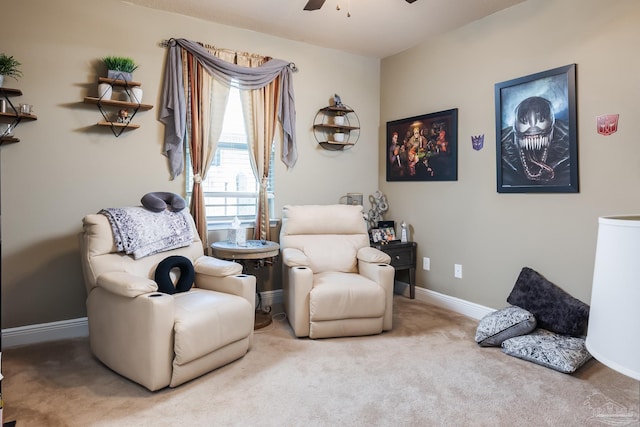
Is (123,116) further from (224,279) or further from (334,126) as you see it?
(334,126)

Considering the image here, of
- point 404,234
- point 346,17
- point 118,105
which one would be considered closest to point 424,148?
point 404,234

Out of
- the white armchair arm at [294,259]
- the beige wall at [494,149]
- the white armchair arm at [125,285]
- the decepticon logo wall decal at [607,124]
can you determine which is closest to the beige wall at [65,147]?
the white armchair arm at [125,285]

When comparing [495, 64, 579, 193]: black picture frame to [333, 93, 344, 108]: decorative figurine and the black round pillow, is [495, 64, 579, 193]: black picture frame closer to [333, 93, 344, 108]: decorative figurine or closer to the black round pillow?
[333, 93, 344, 108]: decorative figurine

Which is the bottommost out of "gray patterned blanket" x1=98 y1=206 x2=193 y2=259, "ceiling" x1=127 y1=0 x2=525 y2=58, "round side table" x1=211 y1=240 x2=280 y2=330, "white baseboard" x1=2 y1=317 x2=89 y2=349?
"white baseboard" x1=2 y1=317 x2=89 y2=349

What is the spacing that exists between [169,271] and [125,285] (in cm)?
49

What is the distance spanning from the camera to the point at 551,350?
2.49 m

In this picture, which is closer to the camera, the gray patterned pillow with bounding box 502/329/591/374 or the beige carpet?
the beige carpet

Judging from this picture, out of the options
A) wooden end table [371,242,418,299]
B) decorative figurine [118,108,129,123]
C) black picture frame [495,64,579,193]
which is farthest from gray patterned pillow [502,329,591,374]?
decorative figurine [118,108,129,123]

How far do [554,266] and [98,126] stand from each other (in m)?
3.65

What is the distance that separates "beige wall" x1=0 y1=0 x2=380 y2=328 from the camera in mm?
2793

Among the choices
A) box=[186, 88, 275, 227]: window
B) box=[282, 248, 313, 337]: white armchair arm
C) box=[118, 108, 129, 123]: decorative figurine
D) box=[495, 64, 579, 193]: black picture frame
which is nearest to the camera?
box=[495, 64, 579, 193]: black picture frame

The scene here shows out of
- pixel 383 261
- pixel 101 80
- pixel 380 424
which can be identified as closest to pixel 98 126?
pixel 101 80

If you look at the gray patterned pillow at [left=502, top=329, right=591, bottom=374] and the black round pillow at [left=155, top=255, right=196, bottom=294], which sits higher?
the black round pillow at [left=155, top=255, right=196, bottom=294]

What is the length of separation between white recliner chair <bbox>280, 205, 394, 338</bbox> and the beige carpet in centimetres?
19
